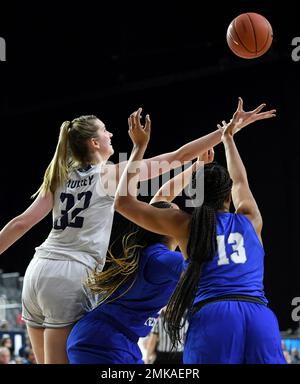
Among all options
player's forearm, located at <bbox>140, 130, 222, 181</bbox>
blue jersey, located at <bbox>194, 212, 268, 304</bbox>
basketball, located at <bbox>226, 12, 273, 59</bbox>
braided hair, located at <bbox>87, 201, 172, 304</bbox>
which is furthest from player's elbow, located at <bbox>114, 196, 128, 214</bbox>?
basketball, located at <bbox>226, 12, 273, 59</bbox>

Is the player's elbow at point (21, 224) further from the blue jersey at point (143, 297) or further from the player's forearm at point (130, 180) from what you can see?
the player's forearm at point (130, 180)

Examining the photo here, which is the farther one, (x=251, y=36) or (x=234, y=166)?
(x=251, y=36)

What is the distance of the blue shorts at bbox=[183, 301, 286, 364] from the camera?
9.12 feet

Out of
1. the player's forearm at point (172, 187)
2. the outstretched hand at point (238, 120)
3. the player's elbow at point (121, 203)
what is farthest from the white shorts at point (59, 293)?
the outstretched hand at point (238, 120)

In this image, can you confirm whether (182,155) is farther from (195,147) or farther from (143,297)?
(143,297)

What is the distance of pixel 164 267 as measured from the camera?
10.5 ft

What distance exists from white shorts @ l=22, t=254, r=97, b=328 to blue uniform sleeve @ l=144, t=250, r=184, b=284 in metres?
0.47

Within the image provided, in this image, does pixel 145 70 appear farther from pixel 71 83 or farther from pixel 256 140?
pixel 256 140

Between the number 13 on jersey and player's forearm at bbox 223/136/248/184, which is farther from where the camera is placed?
player's forearm at bbox 223/136/248/184

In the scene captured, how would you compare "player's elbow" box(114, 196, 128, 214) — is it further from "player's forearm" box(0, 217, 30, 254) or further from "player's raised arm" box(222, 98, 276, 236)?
"player's forearm" box(0, 217, 30, 254)

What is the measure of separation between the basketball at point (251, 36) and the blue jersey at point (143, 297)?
2.12m

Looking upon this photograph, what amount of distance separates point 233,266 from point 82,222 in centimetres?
106

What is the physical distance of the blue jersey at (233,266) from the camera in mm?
2900

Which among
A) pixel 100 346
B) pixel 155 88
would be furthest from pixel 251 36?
pixel 155 88
